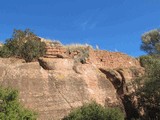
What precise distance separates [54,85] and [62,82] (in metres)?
0.66

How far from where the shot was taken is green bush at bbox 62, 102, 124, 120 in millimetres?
22391

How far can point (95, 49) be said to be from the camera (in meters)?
31.4

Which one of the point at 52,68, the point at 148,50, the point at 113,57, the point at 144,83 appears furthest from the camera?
the point at 148,50

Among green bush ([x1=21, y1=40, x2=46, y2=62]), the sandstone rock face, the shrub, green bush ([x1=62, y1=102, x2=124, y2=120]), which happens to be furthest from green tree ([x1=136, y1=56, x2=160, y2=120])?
green bush ([x1=21, y1=40, x2=46, y2=62])

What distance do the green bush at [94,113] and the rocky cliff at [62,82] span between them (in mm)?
1598

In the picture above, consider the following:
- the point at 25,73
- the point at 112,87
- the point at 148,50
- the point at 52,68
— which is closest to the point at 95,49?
the point at 112,87

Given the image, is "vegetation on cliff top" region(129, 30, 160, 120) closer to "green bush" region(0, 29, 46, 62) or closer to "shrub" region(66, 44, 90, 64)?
"shrub" region(66, 44, 90, 64)

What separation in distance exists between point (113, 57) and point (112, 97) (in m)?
5.02

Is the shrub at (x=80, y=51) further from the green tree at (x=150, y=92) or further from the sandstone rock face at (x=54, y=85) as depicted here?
the green tree at (x=150, y=92)

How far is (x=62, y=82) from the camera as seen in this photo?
25.2 metres

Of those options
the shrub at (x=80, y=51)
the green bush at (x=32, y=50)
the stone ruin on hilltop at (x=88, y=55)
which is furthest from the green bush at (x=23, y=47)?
the shrub at (x=80, y=51)

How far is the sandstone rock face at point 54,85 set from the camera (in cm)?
2352

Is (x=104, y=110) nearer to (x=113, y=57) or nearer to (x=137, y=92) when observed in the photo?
(x=137, y=92)

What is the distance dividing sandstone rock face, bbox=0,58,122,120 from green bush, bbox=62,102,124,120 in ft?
5.19
